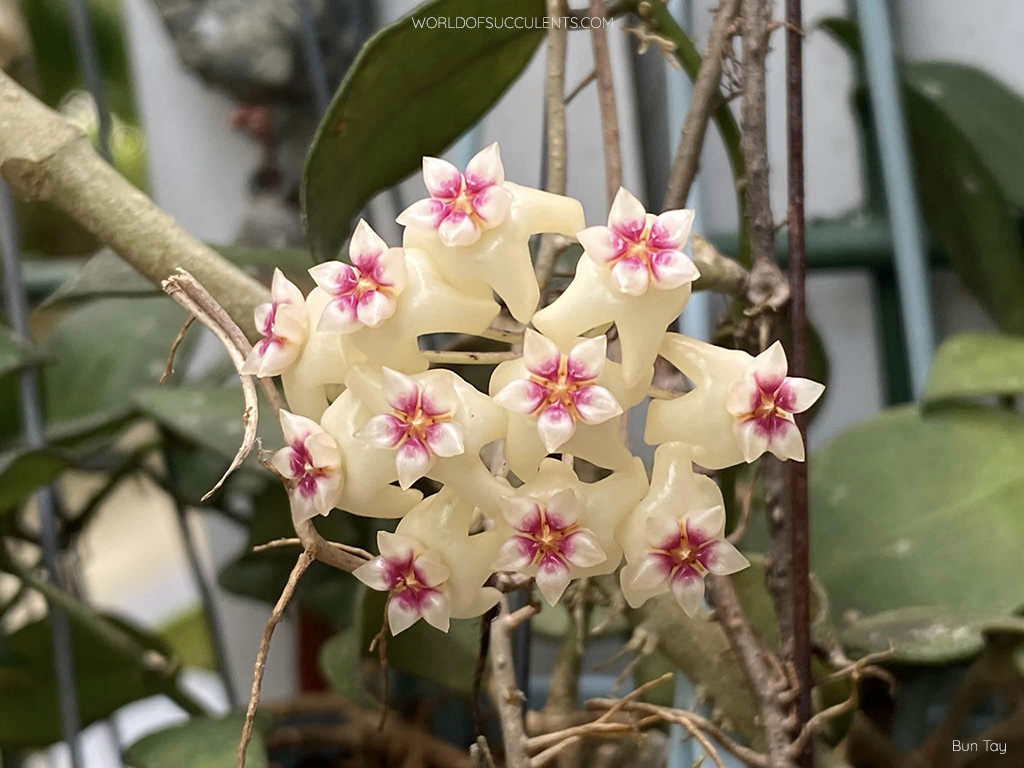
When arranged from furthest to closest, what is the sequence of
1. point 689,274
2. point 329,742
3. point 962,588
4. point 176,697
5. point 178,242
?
point 329,742 → point 176,697 → point 962,588 → point 178,242 → point 689,274

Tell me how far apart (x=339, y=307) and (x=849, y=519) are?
0.39m

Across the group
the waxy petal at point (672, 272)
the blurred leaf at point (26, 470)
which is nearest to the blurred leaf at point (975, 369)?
the waxy petal at point (672, 272)

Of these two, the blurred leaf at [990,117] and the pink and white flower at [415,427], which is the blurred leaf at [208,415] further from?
the blurred leaf at [990,117]

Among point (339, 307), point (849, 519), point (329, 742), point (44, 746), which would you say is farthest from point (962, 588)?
point (44, 746)

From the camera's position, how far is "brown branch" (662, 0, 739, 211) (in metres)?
0.39

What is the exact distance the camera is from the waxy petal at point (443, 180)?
27cm

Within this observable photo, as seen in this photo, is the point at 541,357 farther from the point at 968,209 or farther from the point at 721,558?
the point at 968,209

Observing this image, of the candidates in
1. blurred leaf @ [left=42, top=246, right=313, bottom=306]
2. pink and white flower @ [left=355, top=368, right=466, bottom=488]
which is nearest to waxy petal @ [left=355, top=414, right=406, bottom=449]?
pink and white flower @ [left=355, top=368, right=466, bottom=488]

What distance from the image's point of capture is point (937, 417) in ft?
1.84

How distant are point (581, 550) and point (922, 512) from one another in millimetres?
344

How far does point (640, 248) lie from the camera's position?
0.26 metres

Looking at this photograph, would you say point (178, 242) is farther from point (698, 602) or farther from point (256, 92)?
point (256, 92)

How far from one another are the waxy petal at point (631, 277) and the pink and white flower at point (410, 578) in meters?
0.10

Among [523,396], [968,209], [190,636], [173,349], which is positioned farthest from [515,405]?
[190,636]
